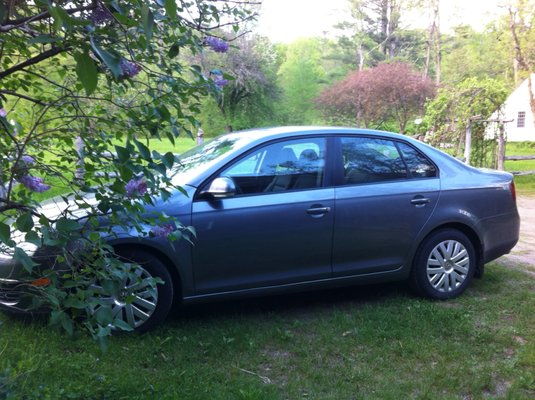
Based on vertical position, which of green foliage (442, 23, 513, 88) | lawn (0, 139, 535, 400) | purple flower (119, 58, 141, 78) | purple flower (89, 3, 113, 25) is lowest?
lawn (0, 139, 535, 400)

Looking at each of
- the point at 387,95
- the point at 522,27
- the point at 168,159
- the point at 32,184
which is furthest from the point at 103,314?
the point at 522,27

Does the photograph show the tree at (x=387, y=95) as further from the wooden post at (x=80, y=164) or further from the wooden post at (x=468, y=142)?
the wooden post at (x=80, y=164)

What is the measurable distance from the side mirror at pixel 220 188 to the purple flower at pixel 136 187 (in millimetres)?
1852

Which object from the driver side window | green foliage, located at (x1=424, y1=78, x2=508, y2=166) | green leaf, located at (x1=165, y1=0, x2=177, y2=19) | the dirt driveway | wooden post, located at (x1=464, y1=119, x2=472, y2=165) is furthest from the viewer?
green foliage, located at (x1=424, y1=78, x2=508, y2=166)

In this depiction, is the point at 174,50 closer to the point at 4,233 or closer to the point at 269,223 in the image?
the point at 4,233

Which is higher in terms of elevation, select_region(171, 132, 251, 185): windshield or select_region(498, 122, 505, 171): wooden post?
select_region(171, 132, 251, 185): windshield

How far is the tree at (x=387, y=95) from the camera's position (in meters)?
21.5

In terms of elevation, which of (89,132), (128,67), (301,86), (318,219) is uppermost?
(301,86)

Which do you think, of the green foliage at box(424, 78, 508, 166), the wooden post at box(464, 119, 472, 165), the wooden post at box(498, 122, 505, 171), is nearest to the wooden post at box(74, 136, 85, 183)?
the wooden post at box(464, 119, 472, 165)

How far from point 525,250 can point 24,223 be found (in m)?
6.80

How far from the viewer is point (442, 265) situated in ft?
15.7

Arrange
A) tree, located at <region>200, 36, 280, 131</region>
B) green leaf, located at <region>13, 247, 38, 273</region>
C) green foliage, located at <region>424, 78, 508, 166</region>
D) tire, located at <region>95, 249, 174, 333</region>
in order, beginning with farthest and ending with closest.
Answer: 1. tree, located at <region>200, 36, 280, 131</region>
2. green foliage, located at <region>424, 78, 508, 166</region>
3. tire, located at <region>95, 249, 174, 333</region>
4. green leaf, located at <region>13, 247, 38, 273</region>

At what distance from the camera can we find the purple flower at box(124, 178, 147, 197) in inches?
82.0

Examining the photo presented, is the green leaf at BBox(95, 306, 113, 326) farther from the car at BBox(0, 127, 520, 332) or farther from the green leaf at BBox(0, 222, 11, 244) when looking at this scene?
the car at BBox(0, 127, 520, 332)
